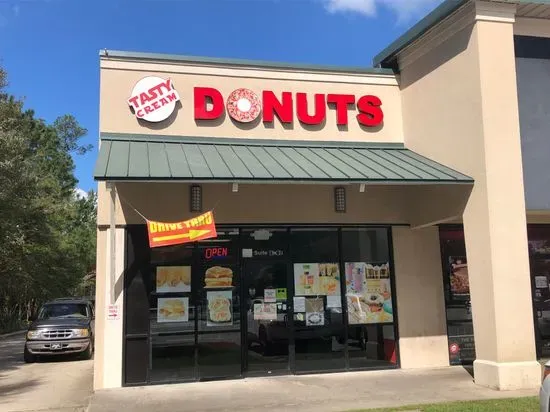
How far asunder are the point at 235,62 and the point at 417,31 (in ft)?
12.3

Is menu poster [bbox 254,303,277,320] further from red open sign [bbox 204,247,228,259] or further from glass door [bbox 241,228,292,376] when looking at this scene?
red open sign [bbox 204,247,228,259]

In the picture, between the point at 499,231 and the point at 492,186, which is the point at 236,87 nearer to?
the point at 492,186

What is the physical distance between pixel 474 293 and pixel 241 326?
4395 mm

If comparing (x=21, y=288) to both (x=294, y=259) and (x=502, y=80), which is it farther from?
(x=502, y=80)

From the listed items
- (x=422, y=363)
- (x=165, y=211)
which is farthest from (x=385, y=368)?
(x=165, y=211)

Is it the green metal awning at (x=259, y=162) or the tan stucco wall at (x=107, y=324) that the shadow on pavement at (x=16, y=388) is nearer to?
the tan stucco wall at (x=107, y=324)

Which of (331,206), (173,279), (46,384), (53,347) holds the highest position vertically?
(331,206)

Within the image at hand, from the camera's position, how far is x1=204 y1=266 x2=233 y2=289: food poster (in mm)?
11031

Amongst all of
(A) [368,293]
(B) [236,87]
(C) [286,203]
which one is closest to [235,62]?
(B) [236,87]

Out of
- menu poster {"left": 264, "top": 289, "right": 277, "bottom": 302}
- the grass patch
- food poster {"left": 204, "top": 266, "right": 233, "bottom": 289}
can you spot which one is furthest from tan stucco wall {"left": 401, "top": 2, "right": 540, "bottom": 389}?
food poster {"left": 204, "top": 266, "right": 233, "bottom": 289}

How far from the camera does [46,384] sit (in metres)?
11.7

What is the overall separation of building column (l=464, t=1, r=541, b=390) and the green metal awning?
25.1 inches

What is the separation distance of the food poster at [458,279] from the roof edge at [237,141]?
2.75 meters

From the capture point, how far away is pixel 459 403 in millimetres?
8281
